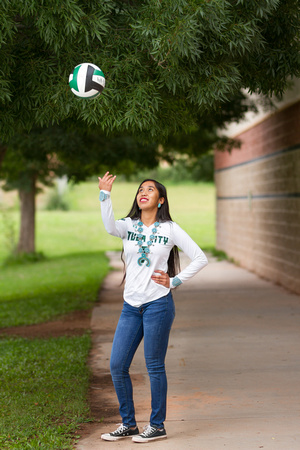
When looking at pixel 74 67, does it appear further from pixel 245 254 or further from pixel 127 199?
pixel 127 199

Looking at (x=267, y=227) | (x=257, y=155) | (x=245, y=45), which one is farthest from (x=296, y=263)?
(x=245, y=45)

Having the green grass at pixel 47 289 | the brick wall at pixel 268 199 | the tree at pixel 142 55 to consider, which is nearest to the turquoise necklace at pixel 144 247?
the tree at pixel 142 55

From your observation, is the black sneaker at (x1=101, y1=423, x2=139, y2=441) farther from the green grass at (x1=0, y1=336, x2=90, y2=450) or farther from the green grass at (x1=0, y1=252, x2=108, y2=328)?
the green grass at (x1=0, y1=252, x2=108, y2=328)

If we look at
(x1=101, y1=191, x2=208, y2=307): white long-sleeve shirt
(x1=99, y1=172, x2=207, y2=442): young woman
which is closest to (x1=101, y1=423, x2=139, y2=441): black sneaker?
(x1=99, y1=172, x2=207, y2=442): young woman

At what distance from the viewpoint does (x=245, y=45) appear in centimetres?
593

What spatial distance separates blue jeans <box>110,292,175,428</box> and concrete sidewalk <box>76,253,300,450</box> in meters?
0.35

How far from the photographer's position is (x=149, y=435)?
5133 millimetres

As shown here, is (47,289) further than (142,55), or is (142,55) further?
(47,289)

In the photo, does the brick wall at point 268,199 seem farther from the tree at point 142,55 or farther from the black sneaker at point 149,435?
the black sneaker at point 149,435

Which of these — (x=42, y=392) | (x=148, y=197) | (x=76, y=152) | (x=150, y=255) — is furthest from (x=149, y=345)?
(x=76, y=152)

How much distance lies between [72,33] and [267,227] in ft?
37.6

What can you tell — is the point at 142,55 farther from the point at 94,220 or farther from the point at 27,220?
the point at 94,220

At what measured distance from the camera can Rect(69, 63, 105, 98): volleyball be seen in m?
5.65

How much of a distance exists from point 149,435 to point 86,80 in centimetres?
275
